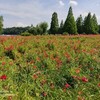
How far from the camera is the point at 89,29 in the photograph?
59.2 m

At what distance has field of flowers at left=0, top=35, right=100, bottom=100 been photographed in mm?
8359

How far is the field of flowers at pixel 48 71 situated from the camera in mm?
8359

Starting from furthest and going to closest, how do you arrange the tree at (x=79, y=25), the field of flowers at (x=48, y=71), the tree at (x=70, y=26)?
the tree at (x=79, y=25), the tree at (x=70, y=26), the field of flowers at (x=48, y=71)

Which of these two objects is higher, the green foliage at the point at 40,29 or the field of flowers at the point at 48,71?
the field of flowers at the point at 48,71

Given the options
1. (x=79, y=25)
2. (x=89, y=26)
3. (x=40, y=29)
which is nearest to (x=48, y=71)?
(x=40, y=29)

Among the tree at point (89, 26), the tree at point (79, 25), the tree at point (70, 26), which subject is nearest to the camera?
the tree at point (70, 26)

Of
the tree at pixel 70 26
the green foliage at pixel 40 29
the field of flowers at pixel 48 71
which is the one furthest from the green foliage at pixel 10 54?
the green foliage at pixel 40 29

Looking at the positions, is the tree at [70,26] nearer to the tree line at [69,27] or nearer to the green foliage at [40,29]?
A: the tree line at [69,27]

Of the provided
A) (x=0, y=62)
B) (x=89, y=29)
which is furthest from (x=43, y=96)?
(x=89, y=29)

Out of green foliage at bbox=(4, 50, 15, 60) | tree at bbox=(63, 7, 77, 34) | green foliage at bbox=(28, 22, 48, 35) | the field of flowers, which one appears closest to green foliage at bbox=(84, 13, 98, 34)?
tree at bbox=(63, 7, 77, 34)

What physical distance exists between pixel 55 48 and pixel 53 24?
159 ft

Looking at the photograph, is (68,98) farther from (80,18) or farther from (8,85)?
(80,18)

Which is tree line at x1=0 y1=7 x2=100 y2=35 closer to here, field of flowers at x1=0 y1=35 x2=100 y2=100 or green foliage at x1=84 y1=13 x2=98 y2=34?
green foliage at x1=84 y1=13 x2=98 y2=34

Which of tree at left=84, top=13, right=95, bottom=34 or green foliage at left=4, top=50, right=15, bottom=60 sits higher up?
green foliage at left=4, top=50, right=15, bottom=60
